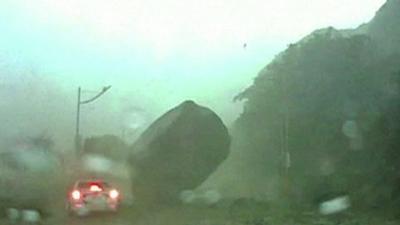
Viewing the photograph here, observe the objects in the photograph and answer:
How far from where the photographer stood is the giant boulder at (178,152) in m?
36.2

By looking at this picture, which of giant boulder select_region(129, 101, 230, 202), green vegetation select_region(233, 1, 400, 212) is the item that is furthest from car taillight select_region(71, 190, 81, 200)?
green vegetation select_region(233, 1, 400, 212)

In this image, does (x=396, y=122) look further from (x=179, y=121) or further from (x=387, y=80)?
(x=179, y=121)

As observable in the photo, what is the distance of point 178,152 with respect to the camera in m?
36.7

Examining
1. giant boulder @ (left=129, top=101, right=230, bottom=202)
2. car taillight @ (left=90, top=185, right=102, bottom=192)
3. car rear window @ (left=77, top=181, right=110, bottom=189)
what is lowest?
car taillight @ (left=90, top=185, right=102, bottom=192)

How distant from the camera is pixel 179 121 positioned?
3609 centimetres

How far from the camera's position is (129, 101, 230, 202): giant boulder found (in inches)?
1425

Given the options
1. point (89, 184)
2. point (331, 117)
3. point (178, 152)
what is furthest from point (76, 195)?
point (331, 117)

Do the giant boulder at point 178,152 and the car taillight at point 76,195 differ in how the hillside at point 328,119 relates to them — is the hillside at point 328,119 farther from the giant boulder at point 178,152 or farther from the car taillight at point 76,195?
the car taillight at point 76,195

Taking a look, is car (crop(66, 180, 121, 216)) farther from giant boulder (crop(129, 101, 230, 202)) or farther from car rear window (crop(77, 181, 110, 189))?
giant boulder (crop(129, 101, 230, 202))

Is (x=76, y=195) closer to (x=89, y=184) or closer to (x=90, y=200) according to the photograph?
(x=90, y=200)

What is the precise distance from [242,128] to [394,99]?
11.5m

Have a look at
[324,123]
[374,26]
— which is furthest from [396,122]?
[374,26]

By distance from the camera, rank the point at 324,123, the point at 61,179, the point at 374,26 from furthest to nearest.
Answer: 1. the point at 374,26
2. the point at 324,123
3. the point at 61,179

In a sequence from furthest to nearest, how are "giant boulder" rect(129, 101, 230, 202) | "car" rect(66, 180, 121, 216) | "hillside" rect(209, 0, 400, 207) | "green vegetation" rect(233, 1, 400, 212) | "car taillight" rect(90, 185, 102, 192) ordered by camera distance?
"giant boulder" rect(129, 101, 230, 202) < "hillside" rect(209, 0, 400, 207) < "green vegetation" rect(233, 1, 400, 212) < "car taillight" rect(90, 185, 102, 192) < "car" rect(66, 180, 121, 216)
